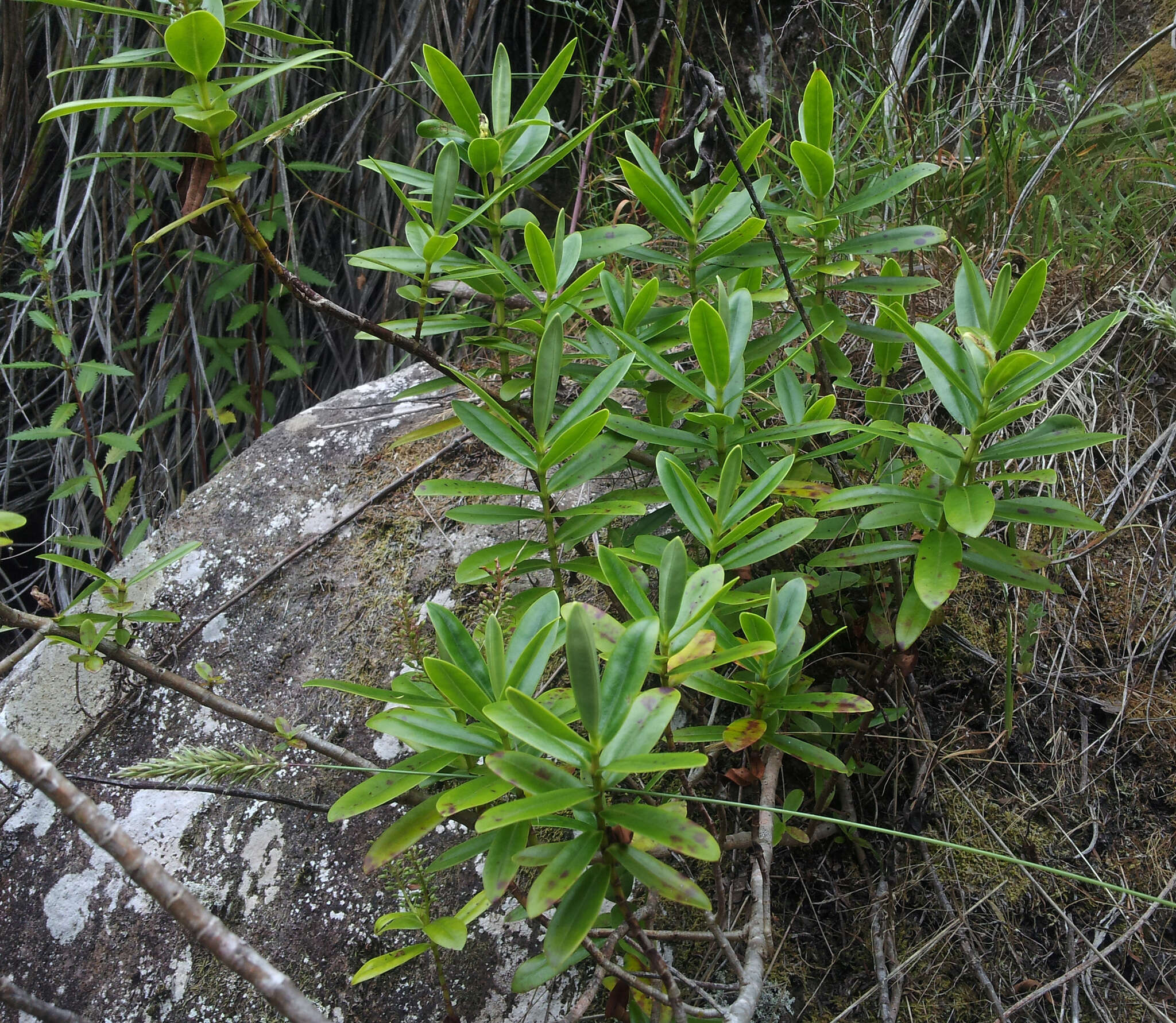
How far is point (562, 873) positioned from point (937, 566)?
53 centimetres

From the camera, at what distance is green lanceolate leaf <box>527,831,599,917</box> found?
2.32 feet

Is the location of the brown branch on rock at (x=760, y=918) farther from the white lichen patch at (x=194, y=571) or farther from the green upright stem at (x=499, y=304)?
the white lichen patch at (x=194, y=571)

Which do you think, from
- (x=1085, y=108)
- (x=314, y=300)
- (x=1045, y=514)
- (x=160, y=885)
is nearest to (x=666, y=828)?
(x=160, y=885)

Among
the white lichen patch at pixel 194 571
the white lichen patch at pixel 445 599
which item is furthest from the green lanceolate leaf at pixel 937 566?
the white lichen patch at pixel 194 571

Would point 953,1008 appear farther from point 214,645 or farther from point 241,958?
point 214,645

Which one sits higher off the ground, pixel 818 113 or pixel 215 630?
pixel 818 113

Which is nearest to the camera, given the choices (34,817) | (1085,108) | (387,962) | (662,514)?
(387,962)

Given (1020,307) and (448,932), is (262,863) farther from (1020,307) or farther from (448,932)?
(1020,307)

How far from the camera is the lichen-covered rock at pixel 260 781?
3.69 ft

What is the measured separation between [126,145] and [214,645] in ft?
5.94

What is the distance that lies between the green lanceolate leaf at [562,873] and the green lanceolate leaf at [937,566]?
44 centimetres

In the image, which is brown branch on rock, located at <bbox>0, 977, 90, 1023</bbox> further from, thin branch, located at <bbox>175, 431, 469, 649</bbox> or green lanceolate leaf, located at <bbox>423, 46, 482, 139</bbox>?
green lanceolate leaf, located at <bbox>423, 46, 482, 139</bbox>

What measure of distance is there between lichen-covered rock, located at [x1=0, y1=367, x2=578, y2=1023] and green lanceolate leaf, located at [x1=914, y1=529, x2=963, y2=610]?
22.3 inches

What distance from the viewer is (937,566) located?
38.0 inches
